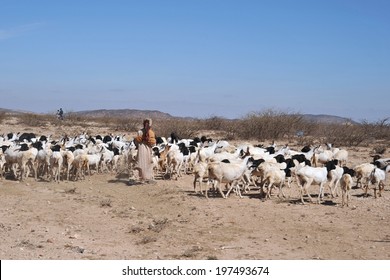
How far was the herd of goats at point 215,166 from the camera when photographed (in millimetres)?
12055

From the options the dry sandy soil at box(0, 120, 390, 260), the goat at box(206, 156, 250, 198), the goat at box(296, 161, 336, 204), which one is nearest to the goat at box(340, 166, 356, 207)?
the dry sandy soil at box(0, 120, 390, 260)

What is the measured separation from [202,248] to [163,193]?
5.07m

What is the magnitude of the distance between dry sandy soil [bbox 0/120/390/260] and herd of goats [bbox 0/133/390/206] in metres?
0.46

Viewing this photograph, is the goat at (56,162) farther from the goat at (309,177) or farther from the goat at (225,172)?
the goat at (309,177)

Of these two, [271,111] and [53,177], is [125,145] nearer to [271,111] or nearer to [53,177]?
[53,177]

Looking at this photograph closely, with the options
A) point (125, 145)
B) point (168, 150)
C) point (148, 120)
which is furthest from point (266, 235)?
point (125, 145)

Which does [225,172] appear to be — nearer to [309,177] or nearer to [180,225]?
[309,177]

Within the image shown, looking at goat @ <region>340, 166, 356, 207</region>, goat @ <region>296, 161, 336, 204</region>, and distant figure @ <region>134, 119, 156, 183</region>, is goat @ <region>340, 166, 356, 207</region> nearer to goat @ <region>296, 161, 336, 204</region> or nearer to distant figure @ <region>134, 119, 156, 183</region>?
goat @ <region>296, 161, 336, 204</region>

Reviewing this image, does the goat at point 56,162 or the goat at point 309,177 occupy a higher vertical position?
the goat at point 309,177

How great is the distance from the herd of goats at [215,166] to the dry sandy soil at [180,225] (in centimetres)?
46

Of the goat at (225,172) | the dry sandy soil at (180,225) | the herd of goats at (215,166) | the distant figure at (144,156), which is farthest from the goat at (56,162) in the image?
the goat at (225,172)

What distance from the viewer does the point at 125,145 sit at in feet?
62.2

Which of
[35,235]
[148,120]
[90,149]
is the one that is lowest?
[35,235]

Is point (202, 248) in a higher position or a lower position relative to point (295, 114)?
lower
